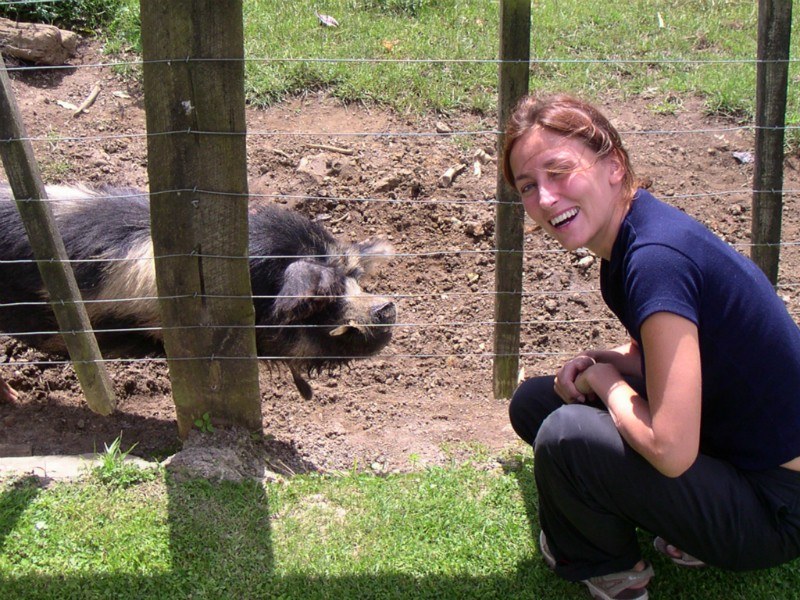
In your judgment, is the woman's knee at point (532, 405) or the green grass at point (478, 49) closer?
the woman's knee at point (532, 405)

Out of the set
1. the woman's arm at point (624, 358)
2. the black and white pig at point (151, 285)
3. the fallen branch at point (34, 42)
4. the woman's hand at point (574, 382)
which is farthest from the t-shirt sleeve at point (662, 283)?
the fallen branch at point (34, 42)

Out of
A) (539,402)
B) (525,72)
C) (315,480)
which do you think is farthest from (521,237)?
(315,480)

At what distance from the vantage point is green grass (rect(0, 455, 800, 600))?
310 cm

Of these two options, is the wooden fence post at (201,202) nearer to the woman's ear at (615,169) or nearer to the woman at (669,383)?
→ the woman at (669,383)

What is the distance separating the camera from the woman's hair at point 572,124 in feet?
8.39

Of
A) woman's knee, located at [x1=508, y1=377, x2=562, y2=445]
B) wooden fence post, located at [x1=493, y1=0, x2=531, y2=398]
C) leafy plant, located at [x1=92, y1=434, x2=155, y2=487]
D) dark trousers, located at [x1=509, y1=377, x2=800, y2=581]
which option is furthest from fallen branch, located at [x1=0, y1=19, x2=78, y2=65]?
dark trousers, located at [x1=509, y1=377, x2=800, y2=581]

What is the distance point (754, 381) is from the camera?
100 inches

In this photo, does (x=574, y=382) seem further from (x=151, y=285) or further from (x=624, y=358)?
(x=151, y=285)

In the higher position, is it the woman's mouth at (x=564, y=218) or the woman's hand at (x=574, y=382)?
the woman's mouth at (x=564, y=218)

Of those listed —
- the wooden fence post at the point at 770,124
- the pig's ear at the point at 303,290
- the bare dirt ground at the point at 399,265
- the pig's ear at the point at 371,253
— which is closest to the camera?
the wooden fence post at the point at 770,124

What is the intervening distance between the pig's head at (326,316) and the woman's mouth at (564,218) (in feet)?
7.19

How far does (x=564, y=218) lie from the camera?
2.59 m

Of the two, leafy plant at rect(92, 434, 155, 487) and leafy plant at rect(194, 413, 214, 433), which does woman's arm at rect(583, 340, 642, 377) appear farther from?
leafy plant at rect(92, 434, 155, 487)

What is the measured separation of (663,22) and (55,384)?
6.34 metres
